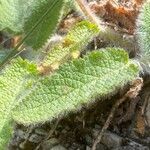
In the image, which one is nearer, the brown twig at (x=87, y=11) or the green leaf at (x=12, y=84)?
the green leaf at (x=12, y=84)

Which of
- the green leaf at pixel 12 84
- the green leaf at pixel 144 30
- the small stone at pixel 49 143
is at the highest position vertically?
the green leaf at pixel 12 84

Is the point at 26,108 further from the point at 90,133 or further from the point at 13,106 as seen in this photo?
the point at 90,133

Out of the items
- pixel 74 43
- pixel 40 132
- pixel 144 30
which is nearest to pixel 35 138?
pixel 40 132

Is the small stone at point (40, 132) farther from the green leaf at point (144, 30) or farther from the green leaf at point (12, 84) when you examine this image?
the green leaf at point (144, 30)

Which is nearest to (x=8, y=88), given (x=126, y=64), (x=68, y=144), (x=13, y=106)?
(x=13, y=106)

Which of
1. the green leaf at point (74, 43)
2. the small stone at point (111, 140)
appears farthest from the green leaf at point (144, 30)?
the small stone at point (111, 140)

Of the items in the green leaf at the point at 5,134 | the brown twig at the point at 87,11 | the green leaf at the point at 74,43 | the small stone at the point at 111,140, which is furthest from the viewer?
the brown twig at the point at 87,11

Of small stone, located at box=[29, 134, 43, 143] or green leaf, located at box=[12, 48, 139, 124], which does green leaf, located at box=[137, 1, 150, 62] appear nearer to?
green leaf, located at box=[12, 48, 139, 124]
